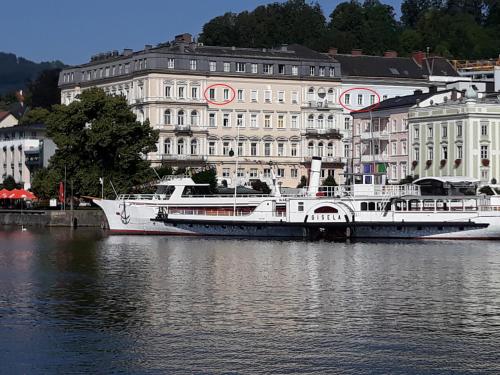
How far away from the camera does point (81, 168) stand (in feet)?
378

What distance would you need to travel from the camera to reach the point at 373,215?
89375 millimetres

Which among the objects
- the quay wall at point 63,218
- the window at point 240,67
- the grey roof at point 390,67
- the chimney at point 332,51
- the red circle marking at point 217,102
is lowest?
the quay wall at point 63,218

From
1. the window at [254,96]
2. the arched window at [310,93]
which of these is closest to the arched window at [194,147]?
the window at [254,96]

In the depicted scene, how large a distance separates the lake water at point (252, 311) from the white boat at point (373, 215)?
33.5ft

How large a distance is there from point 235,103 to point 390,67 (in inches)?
774

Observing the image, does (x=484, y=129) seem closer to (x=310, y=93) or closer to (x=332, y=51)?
(x=310, y=93)

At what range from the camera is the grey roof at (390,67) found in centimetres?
15012

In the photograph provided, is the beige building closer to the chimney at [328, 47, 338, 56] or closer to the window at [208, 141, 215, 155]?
the window at [208, 141, 215, 155]

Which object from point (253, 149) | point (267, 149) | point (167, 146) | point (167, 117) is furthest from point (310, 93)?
point (167, 146)

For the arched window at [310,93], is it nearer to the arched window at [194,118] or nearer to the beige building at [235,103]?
the beige building at [235,103]

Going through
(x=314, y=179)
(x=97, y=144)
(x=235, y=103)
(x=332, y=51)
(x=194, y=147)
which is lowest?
(x=314, y=179)

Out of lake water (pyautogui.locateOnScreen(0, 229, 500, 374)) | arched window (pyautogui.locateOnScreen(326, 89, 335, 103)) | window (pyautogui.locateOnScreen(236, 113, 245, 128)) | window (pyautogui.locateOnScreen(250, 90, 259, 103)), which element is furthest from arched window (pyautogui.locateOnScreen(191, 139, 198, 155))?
lake water (pyautogui.locateOnScreen(0, 229, 500, 374))

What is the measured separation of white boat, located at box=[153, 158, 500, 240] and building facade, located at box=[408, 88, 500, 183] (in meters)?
24.5

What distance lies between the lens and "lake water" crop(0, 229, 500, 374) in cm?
3988
